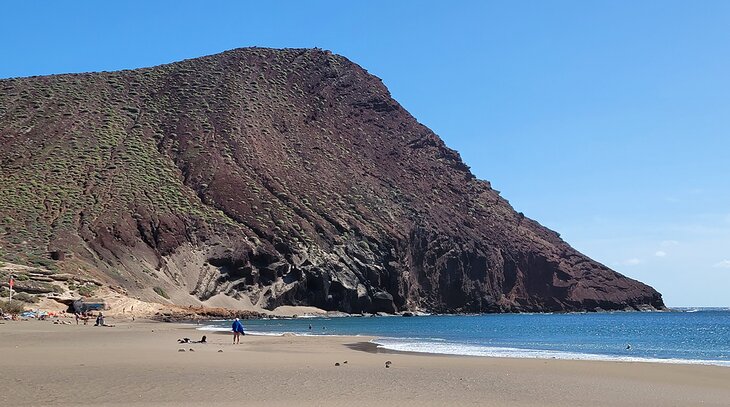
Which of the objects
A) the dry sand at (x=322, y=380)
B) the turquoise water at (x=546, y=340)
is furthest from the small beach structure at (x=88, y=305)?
the dry sand at (x=322, y=380)

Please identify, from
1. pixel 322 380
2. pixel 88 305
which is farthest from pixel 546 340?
pixel 88 305

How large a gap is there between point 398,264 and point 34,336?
75296mm

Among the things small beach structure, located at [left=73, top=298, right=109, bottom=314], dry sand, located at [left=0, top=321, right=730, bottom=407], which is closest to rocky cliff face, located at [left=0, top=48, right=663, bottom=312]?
small beach structure, located at [left=73, top=298, right=109, bottom=314]

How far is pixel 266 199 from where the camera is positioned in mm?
101875

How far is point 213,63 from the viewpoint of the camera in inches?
5394

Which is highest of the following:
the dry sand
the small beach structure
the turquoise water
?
the small beach structure

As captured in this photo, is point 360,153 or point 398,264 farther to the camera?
point 360,153

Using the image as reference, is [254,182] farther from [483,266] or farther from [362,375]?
[362,375]

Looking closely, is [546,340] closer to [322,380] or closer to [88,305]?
[322,380]

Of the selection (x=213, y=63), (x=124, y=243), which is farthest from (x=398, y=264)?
(x=213, y=63)

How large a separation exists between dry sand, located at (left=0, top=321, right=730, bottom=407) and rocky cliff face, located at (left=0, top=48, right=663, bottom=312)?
4905 centimetres

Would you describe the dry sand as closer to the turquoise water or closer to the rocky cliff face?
the turquoise water

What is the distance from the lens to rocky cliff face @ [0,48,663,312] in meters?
85.4

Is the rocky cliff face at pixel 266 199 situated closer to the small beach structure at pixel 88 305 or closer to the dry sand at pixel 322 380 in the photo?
the small beach structure at pixel 88 305
